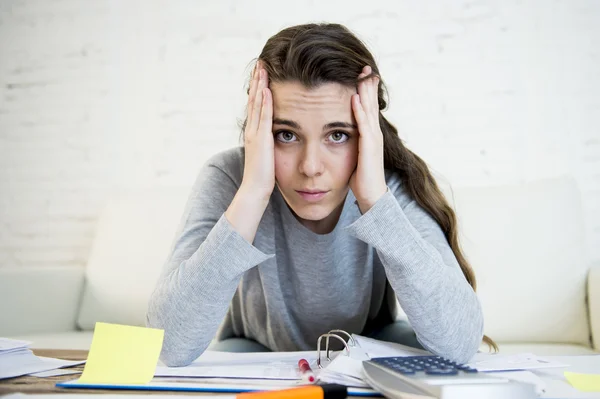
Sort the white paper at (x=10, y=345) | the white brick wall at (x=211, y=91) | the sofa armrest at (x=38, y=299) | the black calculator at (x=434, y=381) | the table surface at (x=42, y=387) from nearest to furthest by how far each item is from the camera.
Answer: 1. the black calculator at (x=434, y=381)
2. the table surface at (x=42, y=387)
3. the white paper at (x=10, y=345)
4. the sofa armrest at (x=38, y=299)
5. the white brick wall at (x=211, y=91)

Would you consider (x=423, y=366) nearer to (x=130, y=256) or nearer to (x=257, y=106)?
(x=257, y=106)

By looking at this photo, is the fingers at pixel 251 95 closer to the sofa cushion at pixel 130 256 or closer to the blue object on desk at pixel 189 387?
the blue object on desk at pixel 189 387

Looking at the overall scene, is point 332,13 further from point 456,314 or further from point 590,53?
point 456,314

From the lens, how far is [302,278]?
3.92 feet

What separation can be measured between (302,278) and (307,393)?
634 millimetres

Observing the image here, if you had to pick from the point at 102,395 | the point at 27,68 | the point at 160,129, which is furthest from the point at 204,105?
the point at 102,395

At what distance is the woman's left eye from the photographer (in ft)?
3.35

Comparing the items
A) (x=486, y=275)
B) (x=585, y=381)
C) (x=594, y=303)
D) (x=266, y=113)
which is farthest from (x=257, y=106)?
(x=594, y=303)

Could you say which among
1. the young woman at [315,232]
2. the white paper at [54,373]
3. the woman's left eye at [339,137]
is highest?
the woman's left eye at [339,137]

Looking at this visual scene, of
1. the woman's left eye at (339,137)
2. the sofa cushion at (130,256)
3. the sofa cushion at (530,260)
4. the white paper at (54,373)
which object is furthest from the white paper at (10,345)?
the sofa cushion at (530,260)

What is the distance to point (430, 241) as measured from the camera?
3.46 ft

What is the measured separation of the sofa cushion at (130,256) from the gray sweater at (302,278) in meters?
0.56

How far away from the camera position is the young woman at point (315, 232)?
900 mm

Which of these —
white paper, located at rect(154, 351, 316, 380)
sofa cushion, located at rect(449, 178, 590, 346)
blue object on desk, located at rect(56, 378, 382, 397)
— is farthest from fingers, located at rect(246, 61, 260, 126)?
sofa cushion, located at rect(449, 178, 590, 346)
